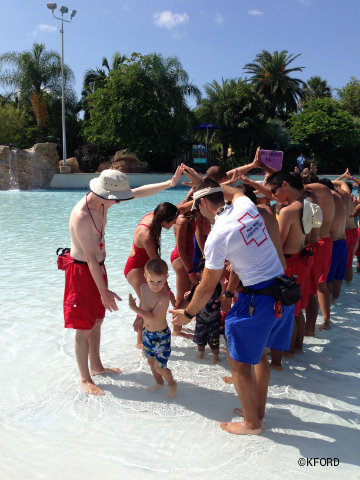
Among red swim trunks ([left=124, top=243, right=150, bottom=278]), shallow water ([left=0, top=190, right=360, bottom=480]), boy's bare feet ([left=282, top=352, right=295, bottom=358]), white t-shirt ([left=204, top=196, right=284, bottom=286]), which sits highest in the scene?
white t-shirt ([left=204, top=196, right=284, bottom=286])

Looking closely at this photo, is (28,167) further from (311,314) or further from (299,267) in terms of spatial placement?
(299,267)

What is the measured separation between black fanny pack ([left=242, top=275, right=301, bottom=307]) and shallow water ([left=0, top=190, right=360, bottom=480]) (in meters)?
1.06

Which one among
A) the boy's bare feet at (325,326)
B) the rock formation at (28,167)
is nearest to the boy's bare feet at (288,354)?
the boy's bare feet at (325,326)

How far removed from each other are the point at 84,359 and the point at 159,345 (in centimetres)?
67

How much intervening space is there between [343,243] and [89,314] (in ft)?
12.7

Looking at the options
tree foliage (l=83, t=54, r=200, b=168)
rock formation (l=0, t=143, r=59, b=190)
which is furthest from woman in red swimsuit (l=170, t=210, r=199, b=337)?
tree foliage (l=83, t=54, r=200, b=168)

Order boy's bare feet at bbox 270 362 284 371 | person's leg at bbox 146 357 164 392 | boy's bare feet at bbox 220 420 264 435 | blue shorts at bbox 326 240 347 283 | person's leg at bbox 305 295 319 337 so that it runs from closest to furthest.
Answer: boy's bare feet at bbox 220 420 264 435, person's leg at bbox 146 357 164 392, boy's bare feet at bbox 270 362 284 371, person's leg at bbox 305 295 319 337, blue shorts at bbox 326 240 347 283

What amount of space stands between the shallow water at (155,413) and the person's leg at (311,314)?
10cm

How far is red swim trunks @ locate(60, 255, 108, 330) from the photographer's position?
3467 millimetres

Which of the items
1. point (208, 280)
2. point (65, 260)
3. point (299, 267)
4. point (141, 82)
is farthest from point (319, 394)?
point (141, 82)

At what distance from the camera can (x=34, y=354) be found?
4410 millimetres

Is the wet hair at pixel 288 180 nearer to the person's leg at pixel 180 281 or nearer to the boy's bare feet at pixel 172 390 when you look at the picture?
the person's leg at pixel 180 281

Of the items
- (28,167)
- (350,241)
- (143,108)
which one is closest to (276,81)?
(143,108)

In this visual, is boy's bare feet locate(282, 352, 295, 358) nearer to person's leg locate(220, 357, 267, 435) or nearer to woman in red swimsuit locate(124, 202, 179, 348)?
person's leg locate(220, 357, 267, 435)
